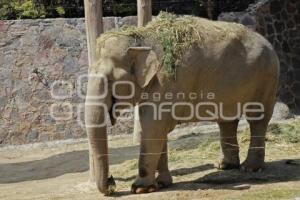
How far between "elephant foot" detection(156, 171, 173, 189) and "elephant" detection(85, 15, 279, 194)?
12 mm

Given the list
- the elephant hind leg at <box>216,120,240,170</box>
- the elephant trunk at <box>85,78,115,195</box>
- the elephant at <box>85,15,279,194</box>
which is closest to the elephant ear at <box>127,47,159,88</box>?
the elephant at <box>85,15,279,194</box>

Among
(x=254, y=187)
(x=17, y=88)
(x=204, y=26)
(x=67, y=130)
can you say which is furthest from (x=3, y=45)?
(x=254, y=187)

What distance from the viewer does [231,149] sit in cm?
830

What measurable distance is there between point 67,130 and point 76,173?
300 centimetres

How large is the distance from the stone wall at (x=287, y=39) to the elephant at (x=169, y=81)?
838cm

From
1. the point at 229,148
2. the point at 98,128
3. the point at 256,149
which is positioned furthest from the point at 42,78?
the point at 98,128

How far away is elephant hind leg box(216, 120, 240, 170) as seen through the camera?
8.27 meters

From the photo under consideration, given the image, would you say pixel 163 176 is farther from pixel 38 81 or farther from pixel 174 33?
pixel 38 81

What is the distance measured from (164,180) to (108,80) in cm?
139

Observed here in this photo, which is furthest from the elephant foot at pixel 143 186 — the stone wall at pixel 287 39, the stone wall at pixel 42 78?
the stone wall at pixel 287 39

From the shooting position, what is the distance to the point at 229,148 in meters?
8.33

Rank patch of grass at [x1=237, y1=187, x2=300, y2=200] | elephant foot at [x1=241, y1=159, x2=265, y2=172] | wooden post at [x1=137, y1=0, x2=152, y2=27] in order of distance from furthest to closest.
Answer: wooden post at [x1=137, y1=0, x2=152, y2=27]
elephant foot at [x1=241, y1=159, x2=265, y2=172]
patch of grass at [x1=237, y1=187, x2=300, y2=200]

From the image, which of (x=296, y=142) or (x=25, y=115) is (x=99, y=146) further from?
(x=25, y=115)

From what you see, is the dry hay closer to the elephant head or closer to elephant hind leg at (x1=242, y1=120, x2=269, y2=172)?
the elephant head
